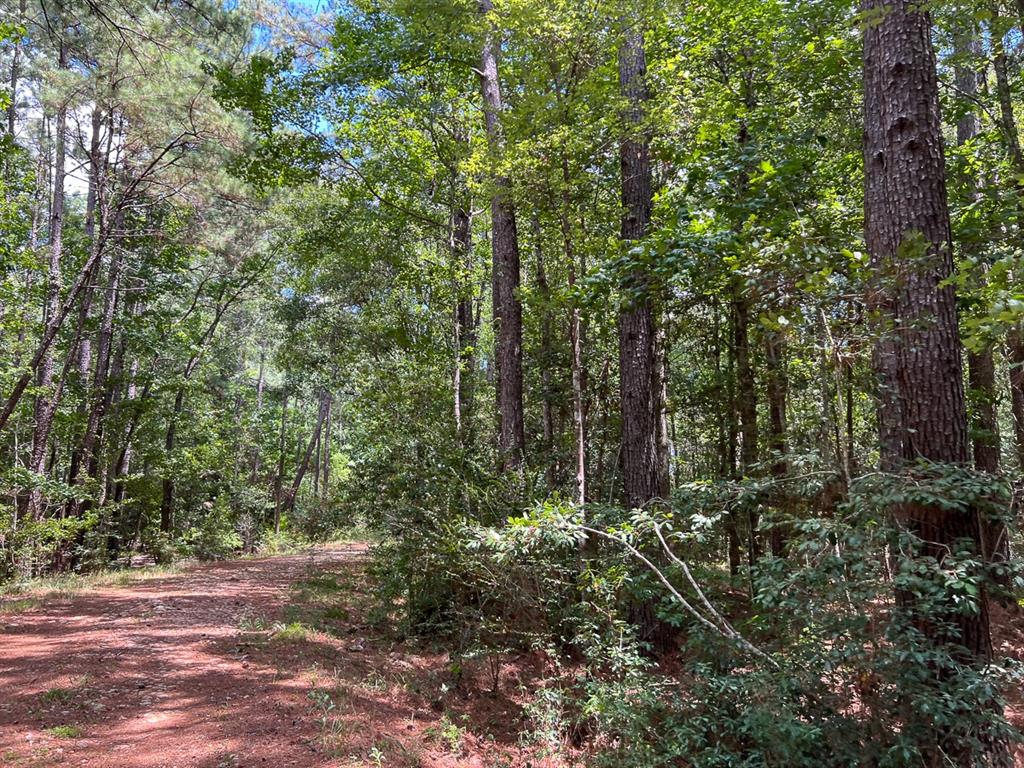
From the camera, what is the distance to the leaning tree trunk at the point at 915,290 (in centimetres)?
340

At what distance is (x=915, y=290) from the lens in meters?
3.83

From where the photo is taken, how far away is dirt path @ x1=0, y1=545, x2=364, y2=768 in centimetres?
378

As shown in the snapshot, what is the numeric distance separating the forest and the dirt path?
52 mm

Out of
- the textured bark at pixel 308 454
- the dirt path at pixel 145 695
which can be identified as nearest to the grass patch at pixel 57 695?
the dirt path at pixel 145 695

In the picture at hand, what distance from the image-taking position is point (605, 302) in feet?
24.1

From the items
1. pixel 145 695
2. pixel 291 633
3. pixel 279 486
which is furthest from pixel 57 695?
pixel 279 486

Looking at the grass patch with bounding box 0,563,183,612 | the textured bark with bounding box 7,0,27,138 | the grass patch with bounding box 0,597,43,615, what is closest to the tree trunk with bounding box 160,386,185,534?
the grass patch with bounding box 0,563,183,612

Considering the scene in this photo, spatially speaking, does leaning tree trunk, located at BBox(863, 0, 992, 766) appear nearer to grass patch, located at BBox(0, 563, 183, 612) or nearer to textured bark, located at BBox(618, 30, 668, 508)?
textured bark, located at BBox(618, 30, 668, 508)

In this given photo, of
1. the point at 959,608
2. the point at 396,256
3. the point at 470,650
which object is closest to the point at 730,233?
the point at 959,608

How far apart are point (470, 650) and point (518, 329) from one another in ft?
14.9

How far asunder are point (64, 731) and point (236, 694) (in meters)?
1.12

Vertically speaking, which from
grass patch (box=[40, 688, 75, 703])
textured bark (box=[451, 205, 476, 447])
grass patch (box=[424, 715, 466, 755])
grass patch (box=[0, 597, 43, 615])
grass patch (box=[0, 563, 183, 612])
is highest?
textured bark (box=[451, 205, 476, 447])

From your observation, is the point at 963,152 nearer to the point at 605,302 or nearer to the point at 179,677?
the point at 605,302

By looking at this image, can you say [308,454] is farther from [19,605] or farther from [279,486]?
[19,605]
